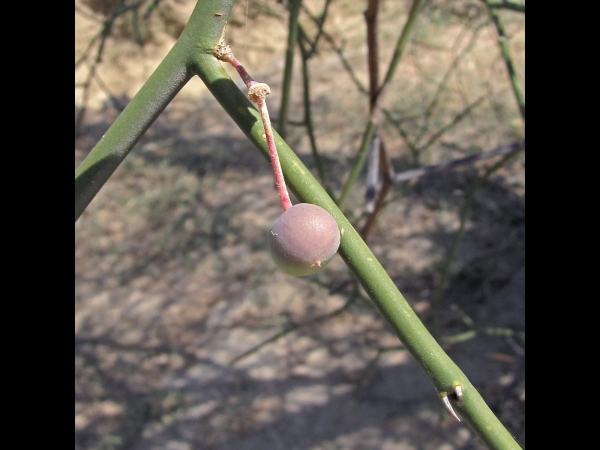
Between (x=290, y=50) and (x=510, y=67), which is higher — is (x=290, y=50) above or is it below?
above

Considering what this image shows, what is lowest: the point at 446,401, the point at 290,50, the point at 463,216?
the point at 446,401

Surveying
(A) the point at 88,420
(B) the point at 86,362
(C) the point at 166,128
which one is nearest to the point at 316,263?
(A) the point at 88,420

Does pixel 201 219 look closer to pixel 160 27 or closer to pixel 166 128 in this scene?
pixel 166 128

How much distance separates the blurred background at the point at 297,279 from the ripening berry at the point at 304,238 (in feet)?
3.03

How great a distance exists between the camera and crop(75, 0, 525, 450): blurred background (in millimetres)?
1812

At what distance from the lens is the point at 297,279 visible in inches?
94.8

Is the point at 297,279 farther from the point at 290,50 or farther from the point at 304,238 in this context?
the point at 304,238

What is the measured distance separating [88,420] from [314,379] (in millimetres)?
735

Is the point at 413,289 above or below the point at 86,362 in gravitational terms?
below

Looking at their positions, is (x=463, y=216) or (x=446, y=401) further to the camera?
(x=463, y=216)

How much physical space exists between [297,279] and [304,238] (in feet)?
6.60

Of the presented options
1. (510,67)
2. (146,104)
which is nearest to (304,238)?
(146,104)

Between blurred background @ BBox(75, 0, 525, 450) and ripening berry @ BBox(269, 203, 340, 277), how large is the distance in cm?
92

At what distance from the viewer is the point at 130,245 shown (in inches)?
106
